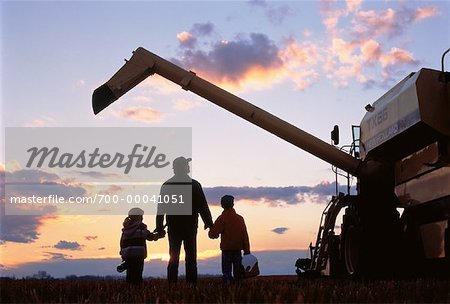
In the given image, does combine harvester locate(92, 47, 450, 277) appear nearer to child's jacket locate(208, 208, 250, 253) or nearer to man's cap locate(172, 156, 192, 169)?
child's jacket locate(208, 208, 250, 253)

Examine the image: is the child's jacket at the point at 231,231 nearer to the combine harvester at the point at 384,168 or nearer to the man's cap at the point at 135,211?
the man's cap at the point at 135,211

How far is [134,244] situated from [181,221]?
779 millimetres

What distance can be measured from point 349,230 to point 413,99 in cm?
315

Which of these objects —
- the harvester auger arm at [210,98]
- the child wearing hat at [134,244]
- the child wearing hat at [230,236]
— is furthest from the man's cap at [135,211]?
the harvester auger arm at [210,98]

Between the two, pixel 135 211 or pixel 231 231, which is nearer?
pixel 135 211

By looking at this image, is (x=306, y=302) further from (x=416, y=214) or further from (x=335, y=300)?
(x=416, y=214)

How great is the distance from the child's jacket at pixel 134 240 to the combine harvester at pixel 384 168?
14.2ft

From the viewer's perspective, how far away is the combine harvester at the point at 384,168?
34.7 feet

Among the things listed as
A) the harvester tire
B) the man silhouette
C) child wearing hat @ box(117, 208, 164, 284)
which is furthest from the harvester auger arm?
child wearing hat @ box(117, 208, 164, 284)

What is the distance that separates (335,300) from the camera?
5535mm

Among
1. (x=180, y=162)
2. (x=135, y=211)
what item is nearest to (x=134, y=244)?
(x=135, y=211)

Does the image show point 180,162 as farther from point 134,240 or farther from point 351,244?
point 351,244

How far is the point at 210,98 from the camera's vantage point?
583 inches

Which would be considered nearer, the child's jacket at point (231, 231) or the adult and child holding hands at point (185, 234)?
the adult and child holding hands at point (185, 234)
